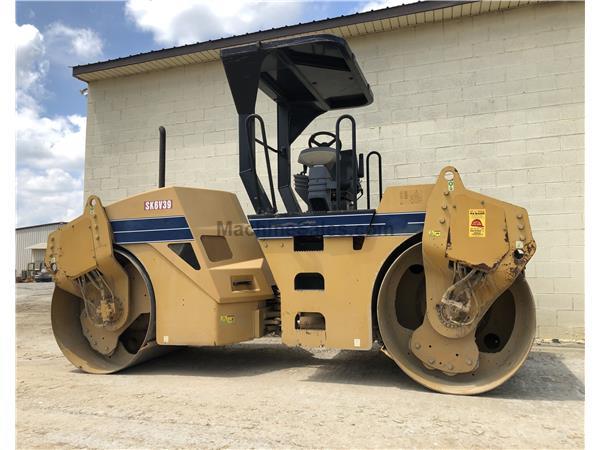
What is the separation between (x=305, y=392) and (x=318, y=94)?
325cm

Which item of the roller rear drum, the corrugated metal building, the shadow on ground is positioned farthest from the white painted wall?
the roller rear drum

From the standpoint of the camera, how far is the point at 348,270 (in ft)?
14.6

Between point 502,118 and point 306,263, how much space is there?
13.8 ft

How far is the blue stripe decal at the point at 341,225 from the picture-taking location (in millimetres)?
4289

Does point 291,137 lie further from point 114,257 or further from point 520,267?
point 520,267

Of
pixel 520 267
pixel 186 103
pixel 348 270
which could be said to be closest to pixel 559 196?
pixel 520 267

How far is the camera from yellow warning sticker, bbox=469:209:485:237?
13.0 ft

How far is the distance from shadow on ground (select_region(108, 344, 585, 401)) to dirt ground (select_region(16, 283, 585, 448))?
0.04ft

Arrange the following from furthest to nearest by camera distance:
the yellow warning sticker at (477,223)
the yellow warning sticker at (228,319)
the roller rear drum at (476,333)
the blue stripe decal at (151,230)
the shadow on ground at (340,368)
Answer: the blue stripe decal at (151,230)
the yellow warning sticker at (228,319)
the shadow on ground at (340,368)
the roller rear drum at (476,333)
the yellow warning sticker at (477,223)

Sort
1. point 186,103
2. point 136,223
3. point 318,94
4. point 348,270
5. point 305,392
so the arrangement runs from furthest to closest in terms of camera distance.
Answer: point 186,103
point 318,94
point 136,223
point 348,270
point 305,392

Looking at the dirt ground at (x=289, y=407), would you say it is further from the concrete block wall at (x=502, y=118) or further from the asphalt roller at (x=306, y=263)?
the concrete block wall at (x=502, y=118)

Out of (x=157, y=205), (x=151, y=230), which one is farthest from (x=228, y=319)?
(x=157, y=205)

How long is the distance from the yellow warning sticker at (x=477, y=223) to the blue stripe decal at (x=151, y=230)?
263 cm

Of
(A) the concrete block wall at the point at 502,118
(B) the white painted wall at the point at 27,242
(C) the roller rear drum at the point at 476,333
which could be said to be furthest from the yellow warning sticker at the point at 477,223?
(B) the white painted wall at the point at 27,242
